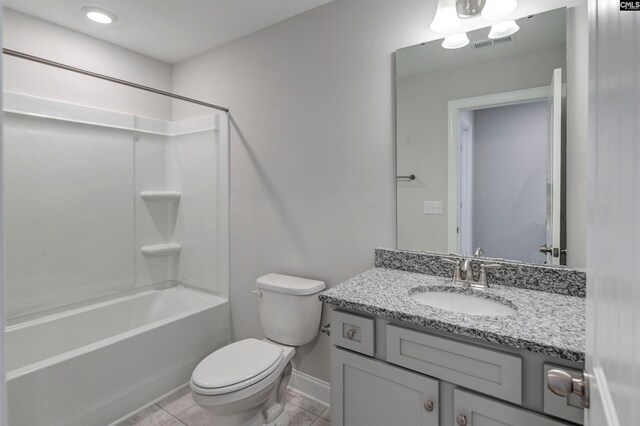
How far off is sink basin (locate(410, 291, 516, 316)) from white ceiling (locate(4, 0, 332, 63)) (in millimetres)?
1725

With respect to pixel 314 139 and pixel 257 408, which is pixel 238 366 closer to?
pixel 257 408

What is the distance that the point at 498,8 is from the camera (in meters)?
1.45

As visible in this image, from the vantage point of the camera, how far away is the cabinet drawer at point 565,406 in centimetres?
88

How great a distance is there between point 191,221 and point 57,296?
1.00m

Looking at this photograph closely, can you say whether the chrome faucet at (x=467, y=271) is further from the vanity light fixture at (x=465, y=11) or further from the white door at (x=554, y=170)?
the vanity light fixture at (x=465, y=11)

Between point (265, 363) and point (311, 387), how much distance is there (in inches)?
26.2

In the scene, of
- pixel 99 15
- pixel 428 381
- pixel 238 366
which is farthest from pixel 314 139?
pixel 99 15

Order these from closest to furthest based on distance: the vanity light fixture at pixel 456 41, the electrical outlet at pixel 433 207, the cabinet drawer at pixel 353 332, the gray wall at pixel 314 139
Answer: the cabinet drawer at pixel 353 332 → the vanity light fixture at pixel 456 41 → the electrical outlet at pixel 433 207 → the gray wall at pixel 314 139

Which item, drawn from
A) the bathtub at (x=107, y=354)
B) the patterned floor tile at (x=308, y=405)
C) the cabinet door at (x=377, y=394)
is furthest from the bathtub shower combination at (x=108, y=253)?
the cabinet door at (x=377, y=394)

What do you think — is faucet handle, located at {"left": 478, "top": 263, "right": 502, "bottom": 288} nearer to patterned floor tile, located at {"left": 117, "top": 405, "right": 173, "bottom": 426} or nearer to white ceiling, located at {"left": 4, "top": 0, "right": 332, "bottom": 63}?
white ceiling, located at {"left": 4, "top": 0, "right": 332, "bottom": 63}

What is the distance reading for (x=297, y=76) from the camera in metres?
2.11

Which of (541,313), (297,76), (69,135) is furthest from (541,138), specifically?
(69,135)

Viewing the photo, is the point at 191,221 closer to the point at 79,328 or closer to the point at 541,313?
the point at 79,328

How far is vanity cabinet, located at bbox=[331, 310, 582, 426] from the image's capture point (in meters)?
0.96
